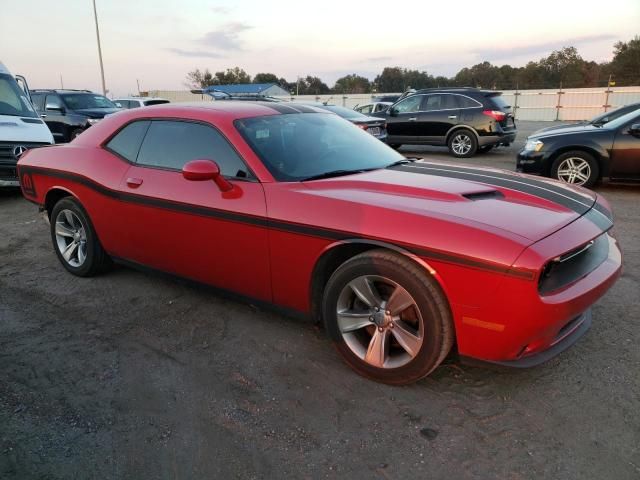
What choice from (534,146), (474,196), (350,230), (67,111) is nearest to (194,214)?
(350,230)

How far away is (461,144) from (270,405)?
1109 centimetres

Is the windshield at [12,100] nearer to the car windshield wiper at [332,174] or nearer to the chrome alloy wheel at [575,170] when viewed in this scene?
the car windshield wiper at [332,174]

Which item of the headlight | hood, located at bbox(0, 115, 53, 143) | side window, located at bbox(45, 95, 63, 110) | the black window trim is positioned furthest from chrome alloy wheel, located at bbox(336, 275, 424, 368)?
side window, located at bbox(45, 95, 63, 110)

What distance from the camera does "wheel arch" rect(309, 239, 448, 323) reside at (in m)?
2.56

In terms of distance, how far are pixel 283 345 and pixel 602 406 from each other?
186 centimetres

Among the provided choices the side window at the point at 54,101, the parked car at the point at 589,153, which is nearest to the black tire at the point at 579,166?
the parked car at the point at 589,153

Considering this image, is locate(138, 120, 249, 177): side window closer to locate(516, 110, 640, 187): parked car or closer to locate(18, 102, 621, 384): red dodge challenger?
locate(18, 102, 621, 384): red dodge challenger

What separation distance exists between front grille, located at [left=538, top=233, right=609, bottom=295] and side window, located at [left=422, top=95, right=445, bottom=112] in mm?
10468

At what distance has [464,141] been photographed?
1236cm

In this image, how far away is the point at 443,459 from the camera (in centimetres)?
218

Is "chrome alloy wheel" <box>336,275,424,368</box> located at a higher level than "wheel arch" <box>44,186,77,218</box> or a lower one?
lower

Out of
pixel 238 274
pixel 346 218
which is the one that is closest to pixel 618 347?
→ pixel 346 218

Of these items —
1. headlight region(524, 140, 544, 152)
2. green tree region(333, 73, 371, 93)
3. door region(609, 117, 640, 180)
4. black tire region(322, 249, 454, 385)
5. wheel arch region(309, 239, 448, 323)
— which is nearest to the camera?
black tire region(322, 249, 454, 385)

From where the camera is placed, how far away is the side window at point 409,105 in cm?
1312
